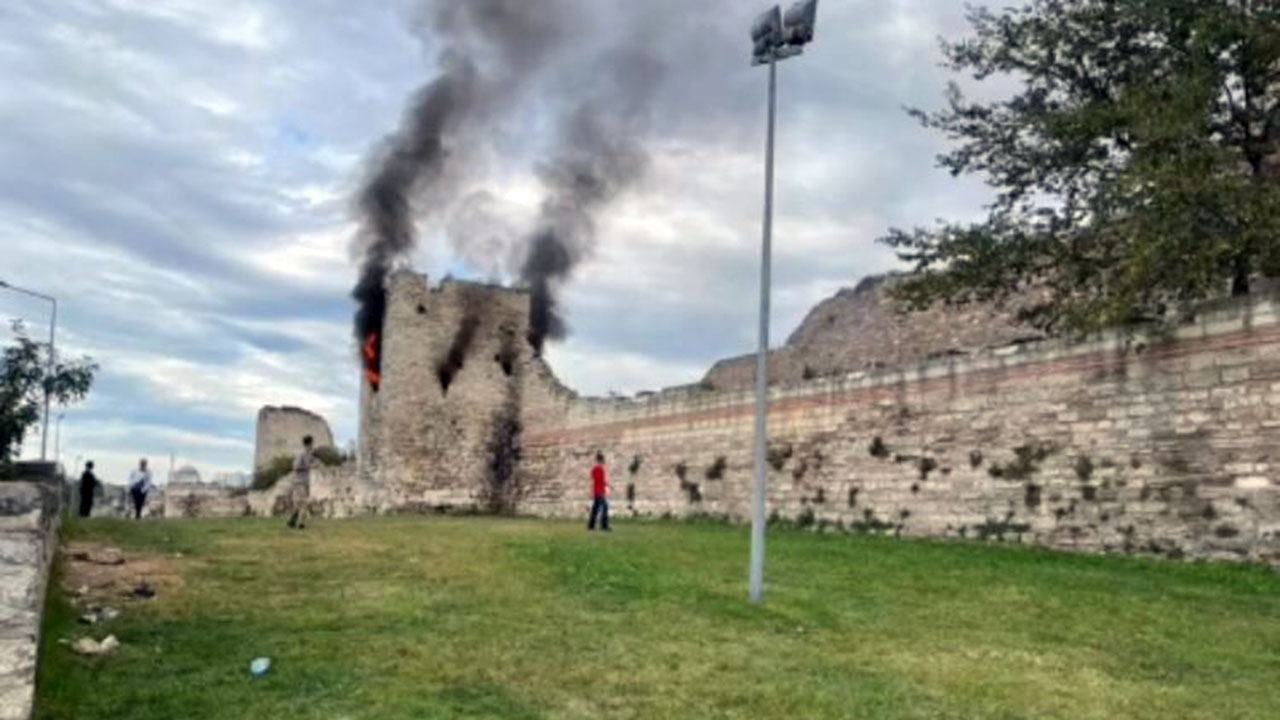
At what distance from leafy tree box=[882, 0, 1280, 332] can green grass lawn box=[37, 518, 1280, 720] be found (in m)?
3.90

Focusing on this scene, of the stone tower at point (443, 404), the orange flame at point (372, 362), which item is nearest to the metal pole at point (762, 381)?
the stone tower at point (443, 404)

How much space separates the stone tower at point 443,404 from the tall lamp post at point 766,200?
22.5 metres

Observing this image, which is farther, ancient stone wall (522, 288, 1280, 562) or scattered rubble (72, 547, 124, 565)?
ancient stone wall (522, 288, 1280, 562)

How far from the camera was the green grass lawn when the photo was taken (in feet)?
22.4

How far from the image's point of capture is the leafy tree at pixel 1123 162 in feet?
46.8

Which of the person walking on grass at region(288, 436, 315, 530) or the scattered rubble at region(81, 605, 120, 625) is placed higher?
the person walking on grass at region(288, 436, 315, 530)

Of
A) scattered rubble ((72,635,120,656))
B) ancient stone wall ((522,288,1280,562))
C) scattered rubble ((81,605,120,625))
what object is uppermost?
ancient stone wall ((522,288,1280,562))

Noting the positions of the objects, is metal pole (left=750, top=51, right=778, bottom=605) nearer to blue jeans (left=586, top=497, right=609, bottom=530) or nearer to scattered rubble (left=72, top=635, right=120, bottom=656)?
scattered rubble (left=72, top=635, right=120, bottom=656)

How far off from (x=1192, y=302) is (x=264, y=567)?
38.0ft

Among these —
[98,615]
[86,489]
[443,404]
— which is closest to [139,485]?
[86,489]

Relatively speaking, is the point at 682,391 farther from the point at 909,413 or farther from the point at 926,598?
the point at 926,598

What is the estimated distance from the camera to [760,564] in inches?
414

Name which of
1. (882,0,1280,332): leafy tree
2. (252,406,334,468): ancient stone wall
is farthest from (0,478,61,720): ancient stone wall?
(252,406,334,468): ancient stone wall

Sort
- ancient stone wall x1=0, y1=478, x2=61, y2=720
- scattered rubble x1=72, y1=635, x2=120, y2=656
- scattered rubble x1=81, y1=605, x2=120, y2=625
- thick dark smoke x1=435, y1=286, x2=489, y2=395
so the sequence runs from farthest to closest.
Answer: thick dark smoke x1=435, y1=286, x2=489, y2=395, scattered rubble x1=81, y1=605, x2=120, y2=625, scattered rubble x1=72, y1=635, x2=120, y2=656, ancient stone wall x1=0, y1=478, x2=61, y2=720
